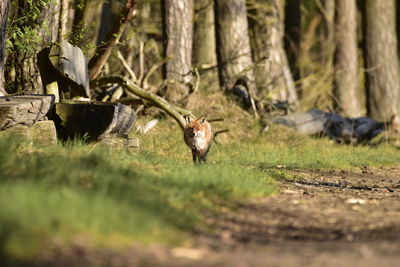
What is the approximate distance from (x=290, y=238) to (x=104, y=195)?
1711 millimetres

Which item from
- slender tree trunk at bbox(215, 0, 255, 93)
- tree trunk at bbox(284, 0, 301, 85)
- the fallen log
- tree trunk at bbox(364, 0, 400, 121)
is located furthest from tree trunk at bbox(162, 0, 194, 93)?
tree trunk at bbox(364, 0, 400, 121)

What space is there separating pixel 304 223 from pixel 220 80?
1220cm

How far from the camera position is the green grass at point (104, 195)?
5.31m

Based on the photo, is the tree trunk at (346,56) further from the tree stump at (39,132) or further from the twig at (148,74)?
the tree stump at (39,132)

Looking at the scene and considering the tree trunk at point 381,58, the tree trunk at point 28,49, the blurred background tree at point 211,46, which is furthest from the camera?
the tree trunk at point 381,58

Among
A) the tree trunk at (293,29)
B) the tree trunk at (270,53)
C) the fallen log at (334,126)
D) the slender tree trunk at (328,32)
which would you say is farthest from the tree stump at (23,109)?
the tree trunk at (293,29)

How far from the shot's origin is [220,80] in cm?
1891

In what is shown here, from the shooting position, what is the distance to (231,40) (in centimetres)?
1889

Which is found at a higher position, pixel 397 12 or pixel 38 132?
pixel 397 12

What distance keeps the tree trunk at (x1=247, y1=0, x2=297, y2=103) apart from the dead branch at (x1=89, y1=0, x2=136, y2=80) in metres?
6.15

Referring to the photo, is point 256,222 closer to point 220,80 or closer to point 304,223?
point 304,223

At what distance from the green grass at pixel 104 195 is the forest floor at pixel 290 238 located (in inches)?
7.8

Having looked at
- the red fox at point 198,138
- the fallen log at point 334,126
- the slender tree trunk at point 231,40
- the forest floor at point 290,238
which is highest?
the slender tree trunk at point 231,40

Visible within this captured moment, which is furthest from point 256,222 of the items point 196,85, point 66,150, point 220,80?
point 220,80
